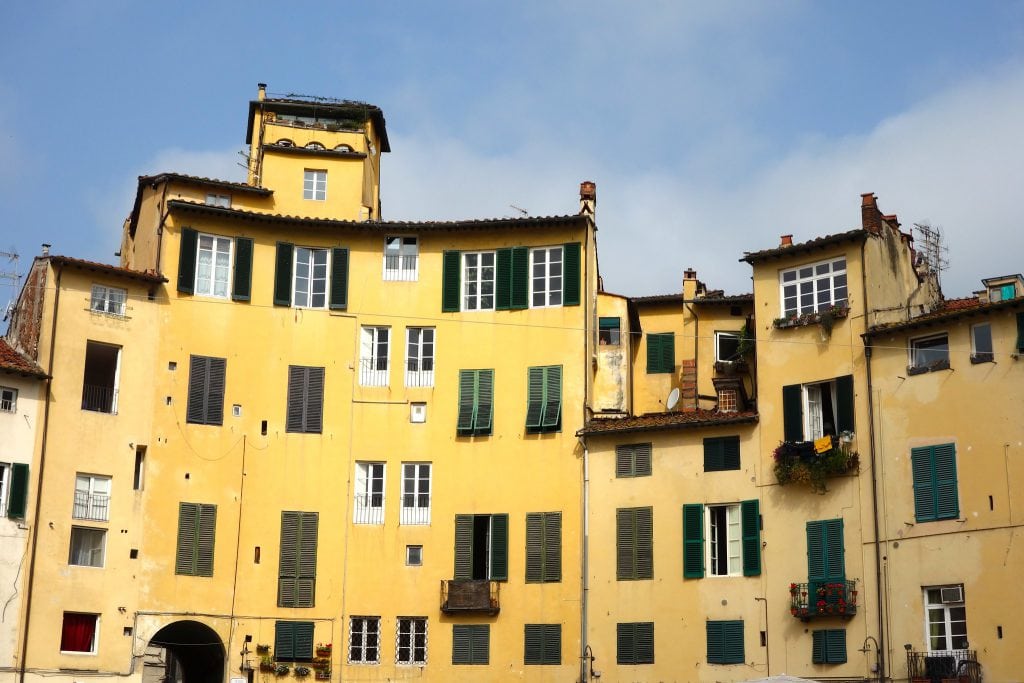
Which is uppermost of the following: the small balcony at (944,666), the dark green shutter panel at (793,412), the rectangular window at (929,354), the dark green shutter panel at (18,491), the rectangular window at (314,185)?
the rectangular window at (314,185)

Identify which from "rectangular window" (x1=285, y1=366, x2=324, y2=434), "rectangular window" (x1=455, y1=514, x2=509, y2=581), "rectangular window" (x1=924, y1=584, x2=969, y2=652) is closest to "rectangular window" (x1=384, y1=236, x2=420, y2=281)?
"rectangular window" (x1=285, y1=366, x2=324, y2=434)

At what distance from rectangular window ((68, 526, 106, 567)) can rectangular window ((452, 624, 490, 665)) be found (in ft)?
38.6

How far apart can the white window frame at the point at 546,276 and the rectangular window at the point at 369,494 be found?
7.91 m

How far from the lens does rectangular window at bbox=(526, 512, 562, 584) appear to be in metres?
49.3

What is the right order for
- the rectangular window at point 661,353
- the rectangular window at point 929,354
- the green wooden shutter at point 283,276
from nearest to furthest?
the rectangular window at point 929,354, the green wooden shutter at point 283,276, the rectangular window at point 661,353

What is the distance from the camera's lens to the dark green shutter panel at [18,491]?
46.4 m

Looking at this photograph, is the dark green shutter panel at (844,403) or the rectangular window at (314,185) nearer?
the dark green shutter panel at (844,403)

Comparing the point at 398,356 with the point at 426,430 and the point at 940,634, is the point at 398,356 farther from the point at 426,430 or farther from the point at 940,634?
the point at 940,634

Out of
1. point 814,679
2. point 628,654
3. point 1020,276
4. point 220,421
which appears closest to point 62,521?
point 220,421

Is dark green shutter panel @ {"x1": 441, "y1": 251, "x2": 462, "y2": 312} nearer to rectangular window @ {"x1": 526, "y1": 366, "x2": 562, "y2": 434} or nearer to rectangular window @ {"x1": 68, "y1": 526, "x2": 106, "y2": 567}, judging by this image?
rectangular window @ {"x1": 526, "y1": 366, "x2": 562, "y2": 434}

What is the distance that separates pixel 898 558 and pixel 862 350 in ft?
21.5

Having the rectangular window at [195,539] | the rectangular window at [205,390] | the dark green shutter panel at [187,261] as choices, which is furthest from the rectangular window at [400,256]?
the rectangular window at [195,539]

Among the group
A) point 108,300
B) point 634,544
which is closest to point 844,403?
point 634,544

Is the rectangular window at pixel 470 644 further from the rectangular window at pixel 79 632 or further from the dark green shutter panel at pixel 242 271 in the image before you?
the dark green shutter panel at pixel 242 271
